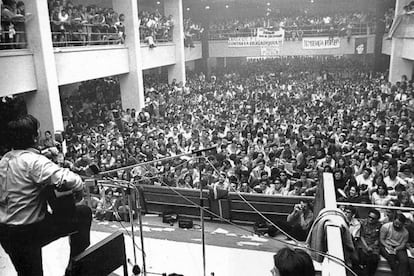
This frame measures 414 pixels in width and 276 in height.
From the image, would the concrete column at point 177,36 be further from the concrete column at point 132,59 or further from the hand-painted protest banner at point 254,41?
the concrete column at point 132,59

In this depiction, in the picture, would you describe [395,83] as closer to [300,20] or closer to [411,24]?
[411,24]

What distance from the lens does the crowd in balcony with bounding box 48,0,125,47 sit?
30.1 feet

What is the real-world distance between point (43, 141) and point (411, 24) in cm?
1230

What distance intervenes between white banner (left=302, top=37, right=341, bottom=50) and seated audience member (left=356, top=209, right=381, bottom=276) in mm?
15192

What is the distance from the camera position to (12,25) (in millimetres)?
7430

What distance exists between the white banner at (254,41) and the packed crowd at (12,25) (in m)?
12.6

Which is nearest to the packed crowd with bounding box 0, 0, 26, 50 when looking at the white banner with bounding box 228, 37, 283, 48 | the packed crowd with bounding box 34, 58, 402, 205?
the packed crowd with bounding box 34, 58, 402, 205

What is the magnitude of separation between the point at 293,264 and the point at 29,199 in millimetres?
1296

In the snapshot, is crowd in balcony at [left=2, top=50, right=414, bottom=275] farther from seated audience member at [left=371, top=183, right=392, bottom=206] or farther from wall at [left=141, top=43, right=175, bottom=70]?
wall at [left=141, top=43, right=175, bottom=70]

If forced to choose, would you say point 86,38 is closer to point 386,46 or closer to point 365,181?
point 365,181

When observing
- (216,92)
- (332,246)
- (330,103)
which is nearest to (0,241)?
(332,246)

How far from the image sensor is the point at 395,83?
1495 centimetres

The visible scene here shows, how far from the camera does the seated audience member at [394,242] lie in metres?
4.48

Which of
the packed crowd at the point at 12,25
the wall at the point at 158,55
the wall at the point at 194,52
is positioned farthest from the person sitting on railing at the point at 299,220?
the wall at the point at 194,52
